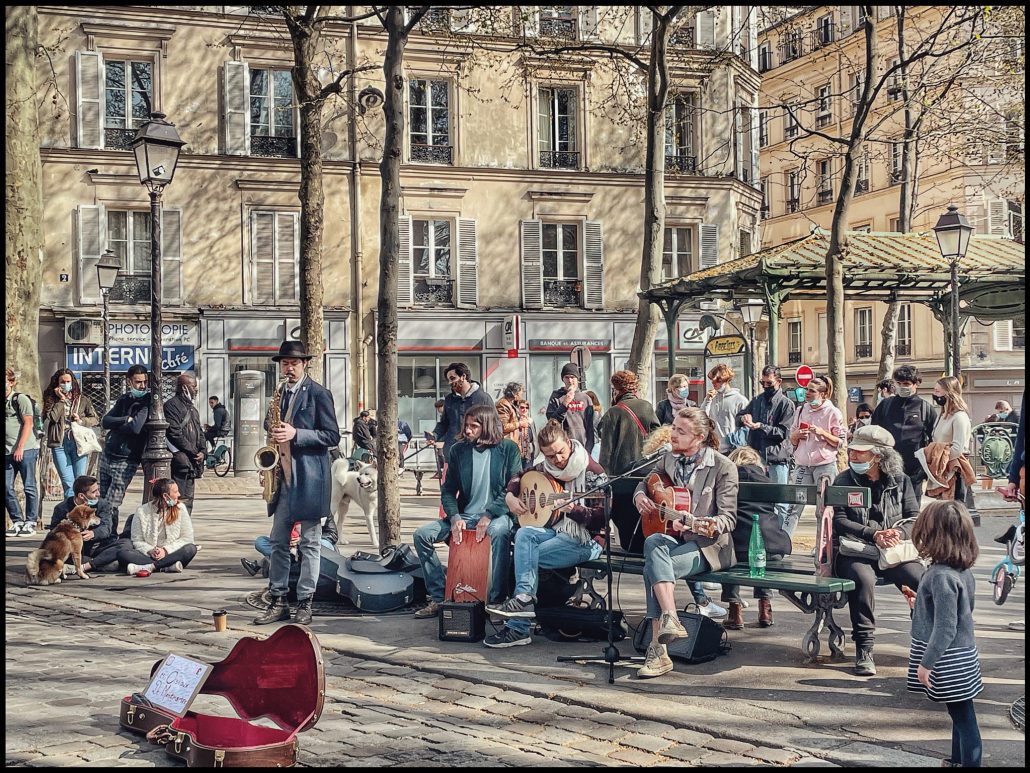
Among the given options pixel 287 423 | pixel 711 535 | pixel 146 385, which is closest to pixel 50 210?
pixel 146 385

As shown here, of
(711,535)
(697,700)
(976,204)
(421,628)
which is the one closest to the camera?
(697,700)

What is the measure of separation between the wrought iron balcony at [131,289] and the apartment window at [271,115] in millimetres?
4381

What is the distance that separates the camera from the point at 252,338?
99.1 feet

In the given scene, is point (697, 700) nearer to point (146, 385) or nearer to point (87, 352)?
point (146, 385)

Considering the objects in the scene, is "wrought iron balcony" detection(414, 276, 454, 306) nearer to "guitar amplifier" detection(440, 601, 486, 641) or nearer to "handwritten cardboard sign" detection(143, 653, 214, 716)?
"guitar amplifier" detection(440, 601, 486, 641)

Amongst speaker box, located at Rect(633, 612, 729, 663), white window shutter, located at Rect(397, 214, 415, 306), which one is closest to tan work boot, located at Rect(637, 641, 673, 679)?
speaker box, located at Rect(633, 612, 729, 663)

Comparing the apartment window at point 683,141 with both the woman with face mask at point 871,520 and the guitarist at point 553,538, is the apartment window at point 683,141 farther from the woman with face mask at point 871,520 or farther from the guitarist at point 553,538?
the woman with face mask at point 871,520

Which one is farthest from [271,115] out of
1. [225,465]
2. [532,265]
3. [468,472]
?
[468,472]

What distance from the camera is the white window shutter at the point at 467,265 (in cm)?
3200

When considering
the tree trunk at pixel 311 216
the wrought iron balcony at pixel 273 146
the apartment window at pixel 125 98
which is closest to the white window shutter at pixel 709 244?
the wrought iron balcony at pixel 273 146

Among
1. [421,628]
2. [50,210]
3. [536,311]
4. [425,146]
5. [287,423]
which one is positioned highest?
[425,146]

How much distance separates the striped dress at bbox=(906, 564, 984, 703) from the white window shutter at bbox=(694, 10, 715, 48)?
105ft

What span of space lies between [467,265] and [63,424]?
691 inches

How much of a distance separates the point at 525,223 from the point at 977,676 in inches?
1106
